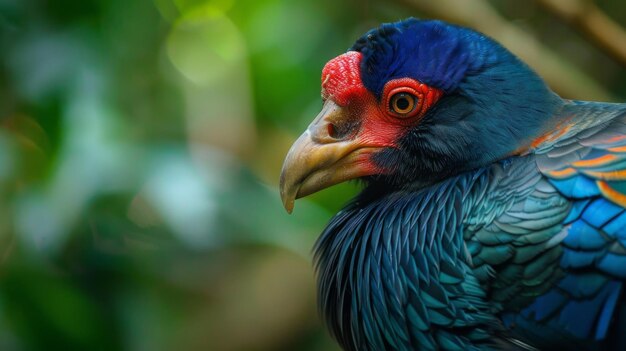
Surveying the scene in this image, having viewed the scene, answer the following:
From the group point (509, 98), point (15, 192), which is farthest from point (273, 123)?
point (509, 98)

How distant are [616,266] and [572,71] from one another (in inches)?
111

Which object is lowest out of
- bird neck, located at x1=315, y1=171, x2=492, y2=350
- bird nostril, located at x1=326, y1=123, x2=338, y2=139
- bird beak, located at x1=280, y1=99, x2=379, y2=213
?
bird neck, located at x1=315, y1=171, x2=492, y2=350

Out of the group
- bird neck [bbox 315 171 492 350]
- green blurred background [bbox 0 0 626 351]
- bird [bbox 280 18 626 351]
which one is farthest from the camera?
green blurred background [bbox 0 0 626 351]

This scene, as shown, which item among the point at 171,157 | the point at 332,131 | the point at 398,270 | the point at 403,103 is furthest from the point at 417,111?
the point at 171,157

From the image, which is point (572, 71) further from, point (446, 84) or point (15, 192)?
point (15, 192)

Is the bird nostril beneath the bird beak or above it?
above

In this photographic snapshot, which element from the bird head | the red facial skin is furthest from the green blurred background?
the red facial skin

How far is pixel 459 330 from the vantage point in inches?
100

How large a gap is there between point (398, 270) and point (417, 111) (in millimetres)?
515

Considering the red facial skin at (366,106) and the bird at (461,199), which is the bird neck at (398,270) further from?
the red facial skin at (366,106)

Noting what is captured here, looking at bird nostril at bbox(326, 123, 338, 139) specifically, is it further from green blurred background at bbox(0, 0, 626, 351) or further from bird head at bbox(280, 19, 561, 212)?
green blurred background at bbox(0, 0, 626, 351)

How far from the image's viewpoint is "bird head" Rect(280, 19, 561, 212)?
277 cm

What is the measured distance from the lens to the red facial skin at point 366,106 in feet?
9.36

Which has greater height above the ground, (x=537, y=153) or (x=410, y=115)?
(x=410, y=115)
